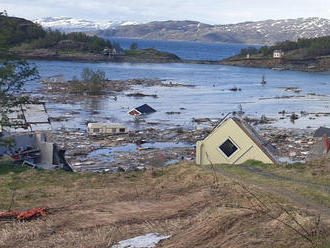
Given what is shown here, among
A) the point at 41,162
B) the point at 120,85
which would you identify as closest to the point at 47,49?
the point at 120,85

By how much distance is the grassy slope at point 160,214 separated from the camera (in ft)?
20.7

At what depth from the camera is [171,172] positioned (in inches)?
431

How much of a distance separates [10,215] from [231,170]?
16.0 ft

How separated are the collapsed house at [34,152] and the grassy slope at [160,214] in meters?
3.58

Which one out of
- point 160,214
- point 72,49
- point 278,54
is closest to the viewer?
point 160,214

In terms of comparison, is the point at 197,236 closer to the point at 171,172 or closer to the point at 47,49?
the point at 171,172

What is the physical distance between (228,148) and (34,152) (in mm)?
5208

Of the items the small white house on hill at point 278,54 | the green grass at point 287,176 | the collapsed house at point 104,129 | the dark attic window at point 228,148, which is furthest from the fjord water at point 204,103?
the small white house on hill at point 278,54

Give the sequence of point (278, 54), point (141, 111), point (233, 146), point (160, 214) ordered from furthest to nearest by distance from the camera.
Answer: point (278, 54), point (141, 111), point (233, 146), point (160, 214)

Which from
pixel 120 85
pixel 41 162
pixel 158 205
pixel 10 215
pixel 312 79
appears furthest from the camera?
pixel 312 79

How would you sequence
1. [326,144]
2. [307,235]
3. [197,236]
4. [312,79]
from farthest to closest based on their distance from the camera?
1. [312,79]
2. [326,144]
3. [197,236]
4. [307,235]

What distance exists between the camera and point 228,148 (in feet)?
44.6

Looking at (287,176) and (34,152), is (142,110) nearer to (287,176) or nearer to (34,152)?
(34,152)

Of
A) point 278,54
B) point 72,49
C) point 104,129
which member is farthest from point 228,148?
point 278,54
